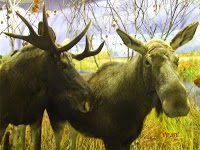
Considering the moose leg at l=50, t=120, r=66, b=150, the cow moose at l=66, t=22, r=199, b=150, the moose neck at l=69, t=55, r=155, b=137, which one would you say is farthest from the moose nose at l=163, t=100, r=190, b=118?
the moose leg at l=50, t=120, r=66, b=150

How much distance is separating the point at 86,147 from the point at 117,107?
49.1 inches

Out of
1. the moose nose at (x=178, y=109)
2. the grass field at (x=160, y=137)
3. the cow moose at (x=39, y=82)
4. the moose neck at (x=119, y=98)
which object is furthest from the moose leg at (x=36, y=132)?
the moose nose at (x=178, y=109)

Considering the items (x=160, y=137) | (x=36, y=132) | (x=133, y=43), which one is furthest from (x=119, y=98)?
(x=160, y=137)

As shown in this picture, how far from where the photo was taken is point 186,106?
1.48 meters

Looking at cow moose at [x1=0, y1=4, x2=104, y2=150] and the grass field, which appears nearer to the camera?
cow moose at [x1=0, y1=4, x2=104, y2=150]

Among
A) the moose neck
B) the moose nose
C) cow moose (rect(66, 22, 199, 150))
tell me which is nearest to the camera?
the moose nose

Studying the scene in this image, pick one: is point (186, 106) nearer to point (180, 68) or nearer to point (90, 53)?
point (90, 53)

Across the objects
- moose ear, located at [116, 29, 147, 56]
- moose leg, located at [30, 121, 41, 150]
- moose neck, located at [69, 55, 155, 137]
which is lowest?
moose leg, located at [30, 121, 41, 150]

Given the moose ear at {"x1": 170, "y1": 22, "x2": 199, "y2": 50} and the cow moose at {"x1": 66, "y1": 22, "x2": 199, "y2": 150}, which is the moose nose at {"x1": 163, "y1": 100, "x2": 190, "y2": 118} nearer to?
the cow moose at {"x1": 66, "y1": 22, "x2": 199, "y2": 150}

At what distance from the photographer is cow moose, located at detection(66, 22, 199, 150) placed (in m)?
1.63

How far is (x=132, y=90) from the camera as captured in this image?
1.95 m

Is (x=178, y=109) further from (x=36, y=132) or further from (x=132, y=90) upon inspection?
(x=36, y=132)

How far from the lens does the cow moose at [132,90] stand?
163 cm

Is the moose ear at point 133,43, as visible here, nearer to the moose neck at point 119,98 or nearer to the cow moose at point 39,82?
the moose neck at point 119,98
